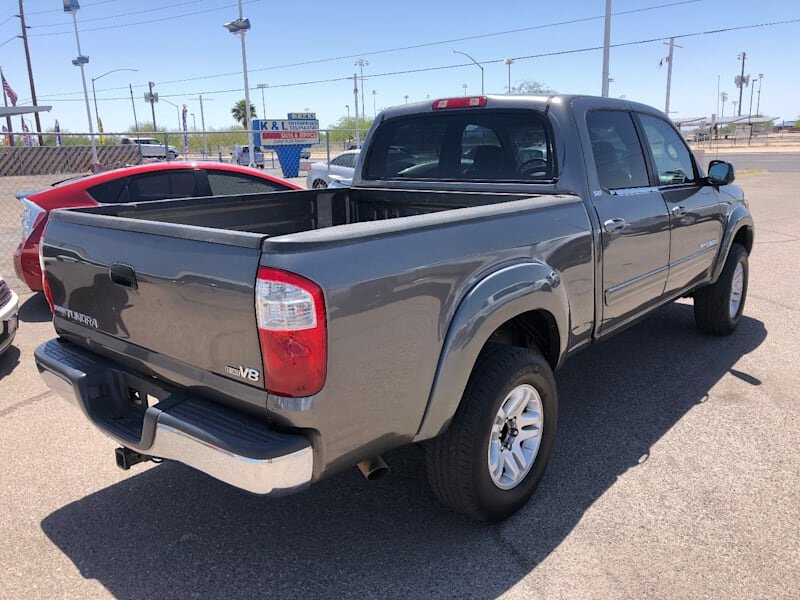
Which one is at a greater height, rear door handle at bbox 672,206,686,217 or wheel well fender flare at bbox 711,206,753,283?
rear door handle at bbox 672,206,686,217

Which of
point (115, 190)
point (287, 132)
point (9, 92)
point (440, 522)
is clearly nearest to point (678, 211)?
point (440, 522)

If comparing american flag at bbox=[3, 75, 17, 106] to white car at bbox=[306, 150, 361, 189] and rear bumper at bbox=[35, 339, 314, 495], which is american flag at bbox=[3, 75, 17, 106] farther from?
rear bumper at bbox=[35, 339, 314, 495]

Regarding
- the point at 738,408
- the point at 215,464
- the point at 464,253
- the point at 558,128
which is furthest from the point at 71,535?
the point at 738,408

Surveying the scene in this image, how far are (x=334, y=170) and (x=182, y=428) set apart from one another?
1293 centimetres

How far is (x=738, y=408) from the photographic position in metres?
4.28

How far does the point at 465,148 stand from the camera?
4.18 m

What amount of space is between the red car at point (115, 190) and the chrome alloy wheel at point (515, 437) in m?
3.90

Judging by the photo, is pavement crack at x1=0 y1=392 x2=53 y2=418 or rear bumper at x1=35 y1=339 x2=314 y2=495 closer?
rear bumper at x1=35 y1=339 x2=314 y2=495

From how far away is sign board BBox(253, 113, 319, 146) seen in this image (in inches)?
987

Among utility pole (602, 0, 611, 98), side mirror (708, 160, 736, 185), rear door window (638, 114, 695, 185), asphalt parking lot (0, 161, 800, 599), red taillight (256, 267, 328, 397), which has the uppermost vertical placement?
utility pole (602, 0, 611, 98)

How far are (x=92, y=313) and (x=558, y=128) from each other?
2586 mm

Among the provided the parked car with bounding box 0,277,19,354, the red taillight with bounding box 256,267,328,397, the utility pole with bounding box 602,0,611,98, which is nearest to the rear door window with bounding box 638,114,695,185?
the red taillight with bounding box 256,267,328,397

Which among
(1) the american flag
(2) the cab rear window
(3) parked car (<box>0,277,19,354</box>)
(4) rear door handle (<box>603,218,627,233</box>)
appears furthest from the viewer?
(1) the american flag

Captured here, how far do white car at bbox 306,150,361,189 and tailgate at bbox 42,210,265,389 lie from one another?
1116 centimetres
